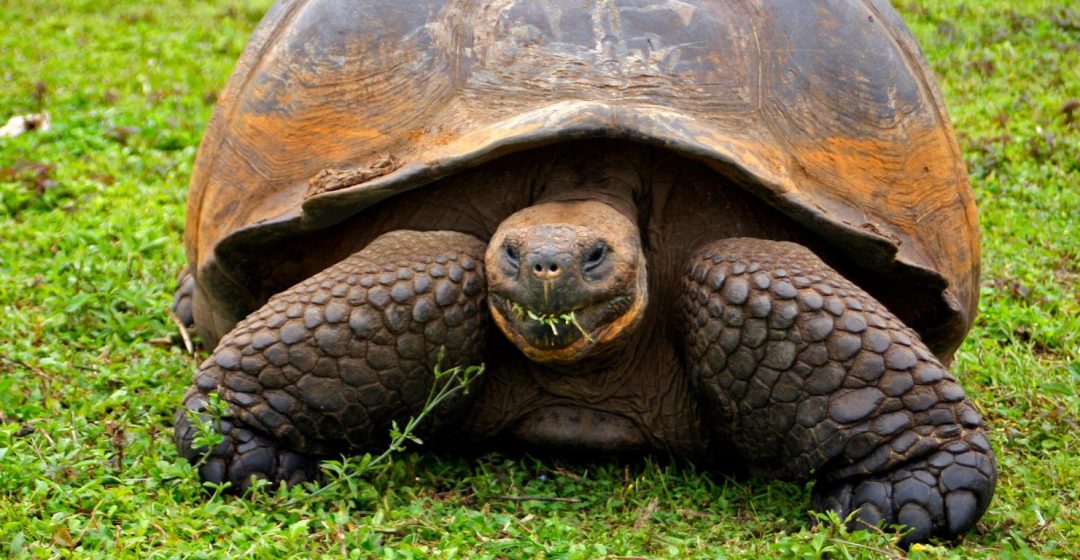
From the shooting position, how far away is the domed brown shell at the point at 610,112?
3434 mm

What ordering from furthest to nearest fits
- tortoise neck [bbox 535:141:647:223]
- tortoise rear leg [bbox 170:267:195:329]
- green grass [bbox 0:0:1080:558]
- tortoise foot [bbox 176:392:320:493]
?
tortoise rear leg [bbox 170:267:195:329] < tortoise neck [bbox 535:141:647:223] < tortoise foot [bbox 176:392:320:493] < green grass [bbox 0:0:1080:558]

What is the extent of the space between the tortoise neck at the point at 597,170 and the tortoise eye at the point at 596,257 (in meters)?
0.36

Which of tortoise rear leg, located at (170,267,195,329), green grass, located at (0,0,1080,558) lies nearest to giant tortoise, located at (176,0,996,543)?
green grass, located at (0,0,1080,558)

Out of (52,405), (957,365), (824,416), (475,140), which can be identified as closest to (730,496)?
(824,416)

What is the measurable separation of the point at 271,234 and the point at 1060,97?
17.0 ft

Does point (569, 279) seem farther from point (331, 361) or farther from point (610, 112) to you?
point (331, 361)

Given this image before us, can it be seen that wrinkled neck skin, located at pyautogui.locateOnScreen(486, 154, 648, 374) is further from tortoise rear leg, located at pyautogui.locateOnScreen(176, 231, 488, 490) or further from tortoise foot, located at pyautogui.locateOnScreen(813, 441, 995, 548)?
tortoise foot, located at pyautogui.locateOnScreen(813, 441, 995, 548)

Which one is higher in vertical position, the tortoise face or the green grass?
the tortoise face

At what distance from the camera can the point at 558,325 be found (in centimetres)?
320

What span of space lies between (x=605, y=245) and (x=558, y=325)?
226 millimetres

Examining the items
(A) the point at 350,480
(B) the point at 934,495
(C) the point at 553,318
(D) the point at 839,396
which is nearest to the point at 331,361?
(A) the point at 350,480

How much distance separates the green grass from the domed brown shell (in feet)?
1.83

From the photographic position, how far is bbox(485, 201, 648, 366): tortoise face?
124 inches

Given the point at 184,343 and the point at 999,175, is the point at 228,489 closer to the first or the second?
the point at 184,343
